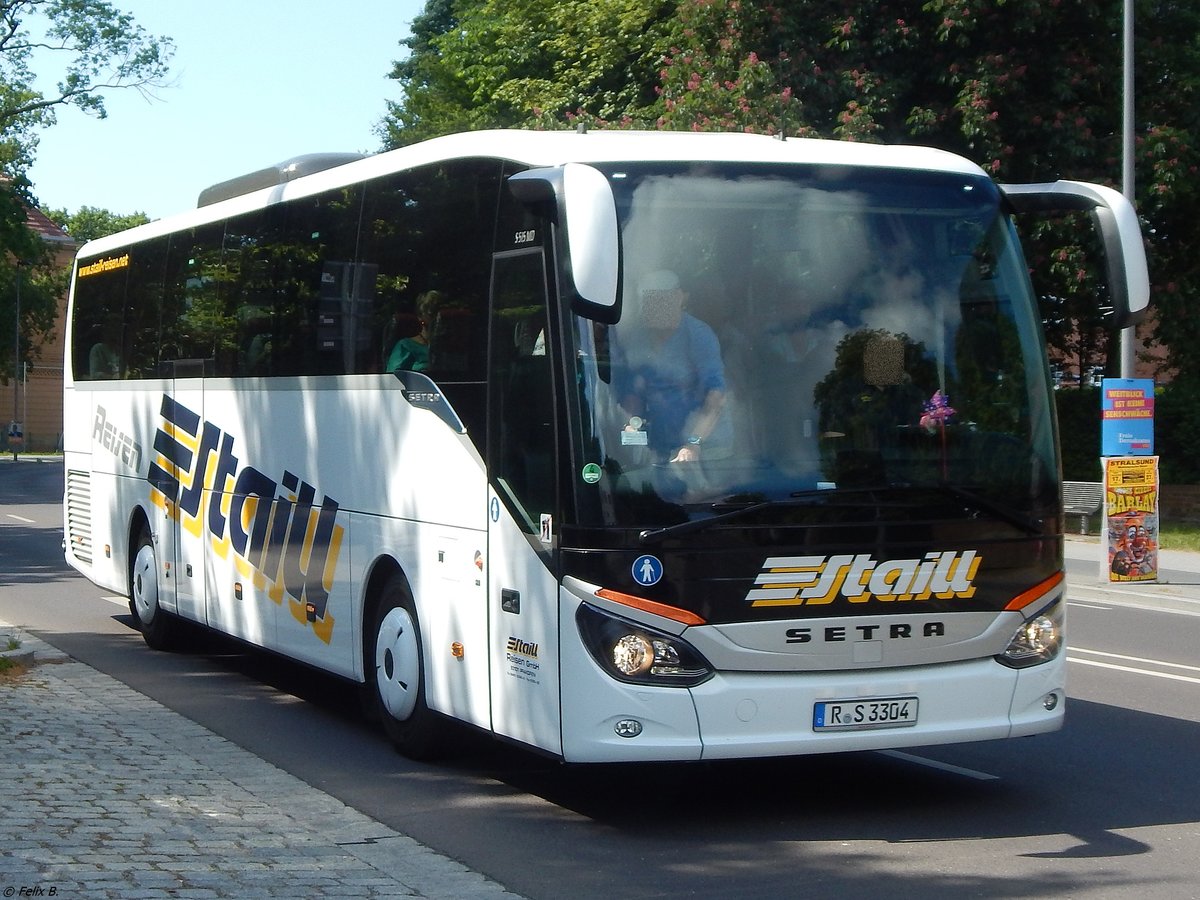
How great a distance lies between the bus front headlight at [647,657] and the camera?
726cm

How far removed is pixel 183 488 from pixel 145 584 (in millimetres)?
1487

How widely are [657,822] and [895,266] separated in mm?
2749

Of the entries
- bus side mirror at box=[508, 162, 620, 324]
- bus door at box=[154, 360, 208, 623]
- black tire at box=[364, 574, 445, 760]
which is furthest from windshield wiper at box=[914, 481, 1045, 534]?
bus door at box=[154, 360, 208, 623]

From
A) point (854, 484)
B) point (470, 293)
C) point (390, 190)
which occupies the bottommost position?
point (854, 484)

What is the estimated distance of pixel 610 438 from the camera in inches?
290

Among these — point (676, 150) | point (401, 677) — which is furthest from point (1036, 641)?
point (401, 677)

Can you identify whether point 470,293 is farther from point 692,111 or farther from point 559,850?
point 692,111

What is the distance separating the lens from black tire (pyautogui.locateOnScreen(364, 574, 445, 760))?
911cm

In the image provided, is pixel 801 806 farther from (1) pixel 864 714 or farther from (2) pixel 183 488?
(2) pixel 183 488

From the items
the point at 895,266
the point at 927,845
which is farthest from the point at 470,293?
the point at 927,845

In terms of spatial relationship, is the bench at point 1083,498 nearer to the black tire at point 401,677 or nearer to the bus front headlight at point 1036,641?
the black tire at point 401,677

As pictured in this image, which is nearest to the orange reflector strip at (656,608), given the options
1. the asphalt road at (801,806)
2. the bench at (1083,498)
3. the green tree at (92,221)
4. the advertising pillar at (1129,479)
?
the asphalt road at (801,806)

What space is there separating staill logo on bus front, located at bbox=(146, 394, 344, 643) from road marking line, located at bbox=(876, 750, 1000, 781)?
3.41 meters

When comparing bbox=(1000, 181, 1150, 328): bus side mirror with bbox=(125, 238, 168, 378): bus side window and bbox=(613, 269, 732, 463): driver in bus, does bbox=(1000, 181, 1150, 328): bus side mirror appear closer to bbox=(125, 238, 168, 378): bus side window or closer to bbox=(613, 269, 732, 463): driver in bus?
bbox=(613, 269, 732, 463): driver in bus
